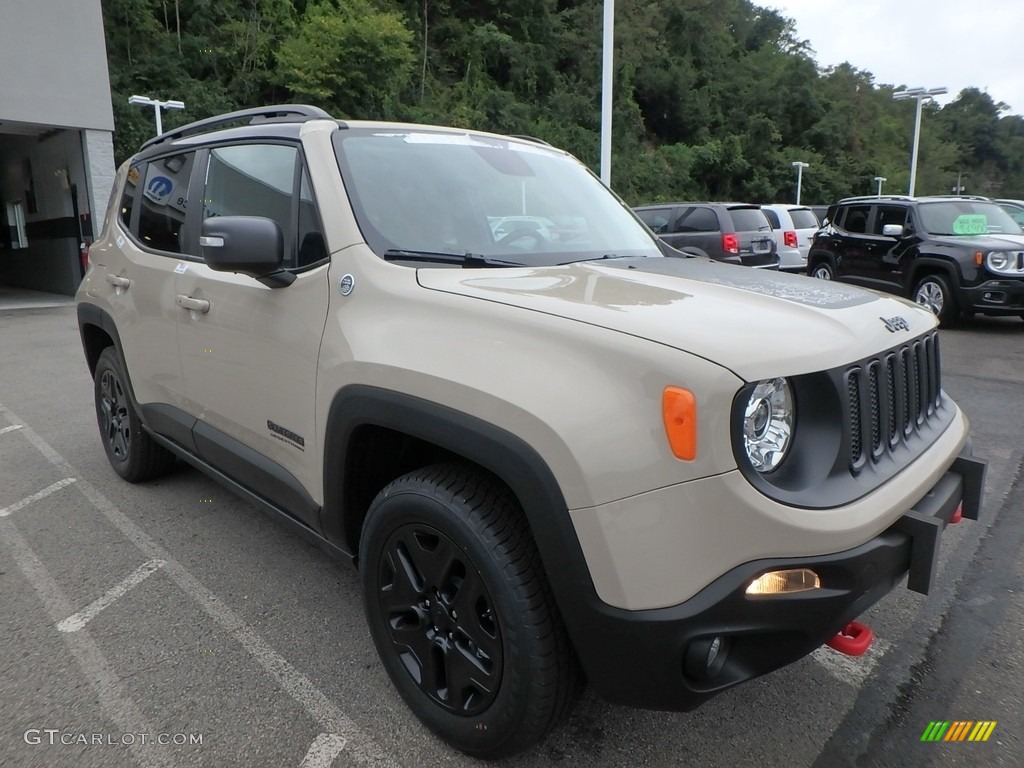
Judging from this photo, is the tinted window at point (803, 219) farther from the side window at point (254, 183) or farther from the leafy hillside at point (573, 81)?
the leafy hillside at point (573, 81)

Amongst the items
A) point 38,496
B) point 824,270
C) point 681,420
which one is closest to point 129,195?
point 38,496

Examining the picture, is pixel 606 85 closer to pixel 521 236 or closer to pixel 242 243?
pixel 521 236

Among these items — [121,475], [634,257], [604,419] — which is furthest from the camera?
[121,475]

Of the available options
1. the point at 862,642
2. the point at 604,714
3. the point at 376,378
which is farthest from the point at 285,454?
the point at 862,642

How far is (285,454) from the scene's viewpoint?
8.59ft

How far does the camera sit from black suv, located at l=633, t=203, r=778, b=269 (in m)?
11.6

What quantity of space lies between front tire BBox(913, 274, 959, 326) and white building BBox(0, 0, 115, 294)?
1446 centimetres

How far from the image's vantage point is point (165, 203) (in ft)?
11.8

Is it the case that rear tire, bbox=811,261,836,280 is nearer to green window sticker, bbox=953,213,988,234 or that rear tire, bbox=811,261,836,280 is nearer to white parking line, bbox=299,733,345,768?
green window sticker, bbox=953,213,988,234

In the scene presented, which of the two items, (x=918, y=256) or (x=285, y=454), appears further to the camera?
(x=918, y=256)

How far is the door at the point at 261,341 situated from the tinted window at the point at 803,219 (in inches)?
679

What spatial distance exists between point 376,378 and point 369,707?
105cm

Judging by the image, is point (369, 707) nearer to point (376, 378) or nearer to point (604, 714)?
point (604, 714)

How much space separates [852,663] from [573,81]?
46241 mm
